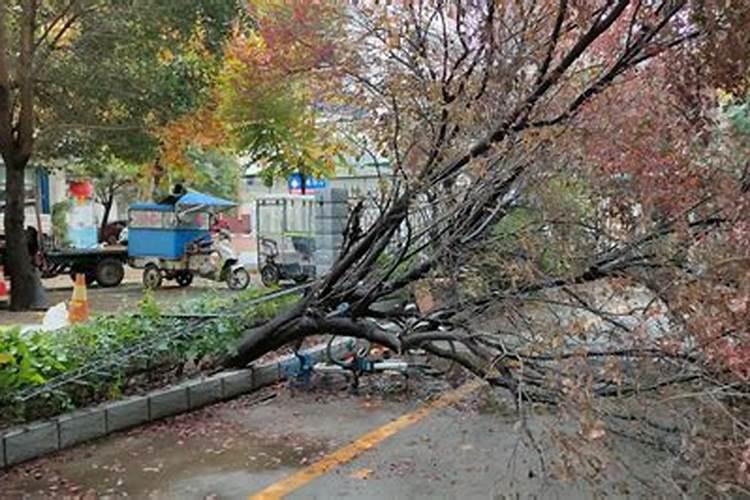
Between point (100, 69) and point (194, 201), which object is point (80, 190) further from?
point (100, 69)

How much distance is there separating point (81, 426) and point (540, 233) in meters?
3.26

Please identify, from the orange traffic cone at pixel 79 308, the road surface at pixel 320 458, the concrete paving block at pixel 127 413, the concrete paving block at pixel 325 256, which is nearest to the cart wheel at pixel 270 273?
the concrete paving block at pixel 325 256

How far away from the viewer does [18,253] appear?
497 inches

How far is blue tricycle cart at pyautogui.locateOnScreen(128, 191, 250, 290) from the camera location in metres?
15.5

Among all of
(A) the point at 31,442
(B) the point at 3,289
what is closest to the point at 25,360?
(A) the point at 31,442

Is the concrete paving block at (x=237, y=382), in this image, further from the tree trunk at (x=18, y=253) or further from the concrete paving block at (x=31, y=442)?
the tree trunk at (x=18, y=253)

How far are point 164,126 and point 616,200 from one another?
8.99 metres

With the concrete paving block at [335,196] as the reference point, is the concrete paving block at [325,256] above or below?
below

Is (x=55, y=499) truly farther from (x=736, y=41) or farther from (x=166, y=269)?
(x=166, y=269)

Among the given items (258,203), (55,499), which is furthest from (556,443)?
(258,203)

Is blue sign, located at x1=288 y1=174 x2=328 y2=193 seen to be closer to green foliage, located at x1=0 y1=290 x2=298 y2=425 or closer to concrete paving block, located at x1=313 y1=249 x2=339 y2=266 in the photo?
concrete paving block, located at x1=313 y1=249 x2=339 y2=266

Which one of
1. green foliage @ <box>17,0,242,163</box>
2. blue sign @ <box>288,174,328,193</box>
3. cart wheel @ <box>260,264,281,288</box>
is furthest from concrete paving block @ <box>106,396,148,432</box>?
blue sign @ <box>288,174,328,193</box>

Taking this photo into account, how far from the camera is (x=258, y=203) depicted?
599 inches

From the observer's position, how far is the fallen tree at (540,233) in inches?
134
